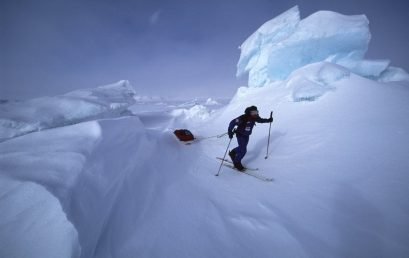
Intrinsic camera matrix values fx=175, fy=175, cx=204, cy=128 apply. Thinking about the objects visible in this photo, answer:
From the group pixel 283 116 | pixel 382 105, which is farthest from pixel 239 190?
pixel 382 105

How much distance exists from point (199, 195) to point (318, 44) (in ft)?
60.6

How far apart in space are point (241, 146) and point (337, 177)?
255 centimetres

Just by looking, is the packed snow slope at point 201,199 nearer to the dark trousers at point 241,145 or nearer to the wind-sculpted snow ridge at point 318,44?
the dark trousers at point 241,145

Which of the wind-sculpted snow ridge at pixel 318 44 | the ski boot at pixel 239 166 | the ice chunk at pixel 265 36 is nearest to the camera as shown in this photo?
A: the ski boot at pixel 239 166

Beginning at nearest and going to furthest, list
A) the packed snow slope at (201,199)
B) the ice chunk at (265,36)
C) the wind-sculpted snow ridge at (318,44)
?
the packed snow slope at (201,199)
the wind-sculpted snow ridge at (318,44)
the ice chunk at (265,36)

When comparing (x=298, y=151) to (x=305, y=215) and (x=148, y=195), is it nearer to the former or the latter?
(x=305, y=215)

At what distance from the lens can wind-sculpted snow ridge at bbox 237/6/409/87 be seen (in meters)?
14.9

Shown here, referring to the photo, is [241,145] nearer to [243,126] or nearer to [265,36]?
[243,126]

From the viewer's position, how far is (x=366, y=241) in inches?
104

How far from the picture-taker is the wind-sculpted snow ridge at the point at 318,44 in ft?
48.8

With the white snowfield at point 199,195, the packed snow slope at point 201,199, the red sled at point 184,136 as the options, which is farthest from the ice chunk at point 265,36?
the packed snow slope at point 201,199

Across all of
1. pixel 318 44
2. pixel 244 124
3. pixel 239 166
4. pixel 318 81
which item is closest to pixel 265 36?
pixel 318 44

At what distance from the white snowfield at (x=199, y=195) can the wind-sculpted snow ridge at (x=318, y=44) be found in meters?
11.6

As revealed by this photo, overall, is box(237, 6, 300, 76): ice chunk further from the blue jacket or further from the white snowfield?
the blue jacket
